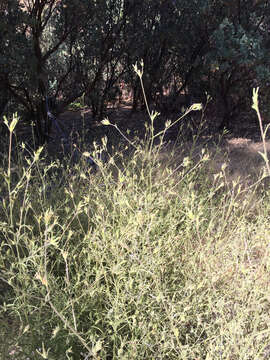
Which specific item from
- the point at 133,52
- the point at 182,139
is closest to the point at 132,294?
the point at 182,139

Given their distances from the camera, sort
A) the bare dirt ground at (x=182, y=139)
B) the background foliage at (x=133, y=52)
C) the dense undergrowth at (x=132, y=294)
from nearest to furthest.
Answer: the dense undergrowth at (x=132, y=294) < the bare dirt ground at (x=182, y=139) < the background foliage at (x=133, y=52)

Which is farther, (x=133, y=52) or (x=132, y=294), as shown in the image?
(x=133, y=52)

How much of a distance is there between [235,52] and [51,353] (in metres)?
4.34

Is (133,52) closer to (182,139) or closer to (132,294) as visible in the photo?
(182,139)

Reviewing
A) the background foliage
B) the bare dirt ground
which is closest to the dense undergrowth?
the bare dirt ground

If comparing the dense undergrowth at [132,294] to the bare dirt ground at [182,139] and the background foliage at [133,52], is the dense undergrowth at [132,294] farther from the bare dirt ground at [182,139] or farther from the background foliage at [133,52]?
the background foliage at [133,52]

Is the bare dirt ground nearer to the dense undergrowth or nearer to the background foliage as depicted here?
the background foliage

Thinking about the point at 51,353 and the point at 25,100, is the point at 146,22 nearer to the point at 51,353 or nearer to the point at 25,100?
the point at 25,100

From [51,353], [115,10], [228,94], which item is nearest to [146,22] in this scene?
Result: [115,10]

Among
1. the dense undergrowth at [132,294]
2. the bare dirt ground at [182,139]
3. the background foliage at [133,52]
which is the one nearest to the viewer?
the dense undergrowth at [132,294]

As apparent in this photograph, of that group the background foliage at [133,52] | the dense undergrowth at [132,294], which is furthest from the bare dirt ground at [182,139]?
the dense undergrowth at [132,294]

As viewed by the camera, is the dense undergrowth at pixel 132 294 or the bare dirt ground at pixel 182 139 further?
the bare dirt ground at pixel 182 139

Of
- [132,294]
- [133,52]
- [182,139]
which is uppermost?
[133,52]

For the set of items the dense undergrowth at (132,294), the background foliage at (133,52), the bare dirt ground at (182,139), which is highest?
the background foliage at (133,52)
